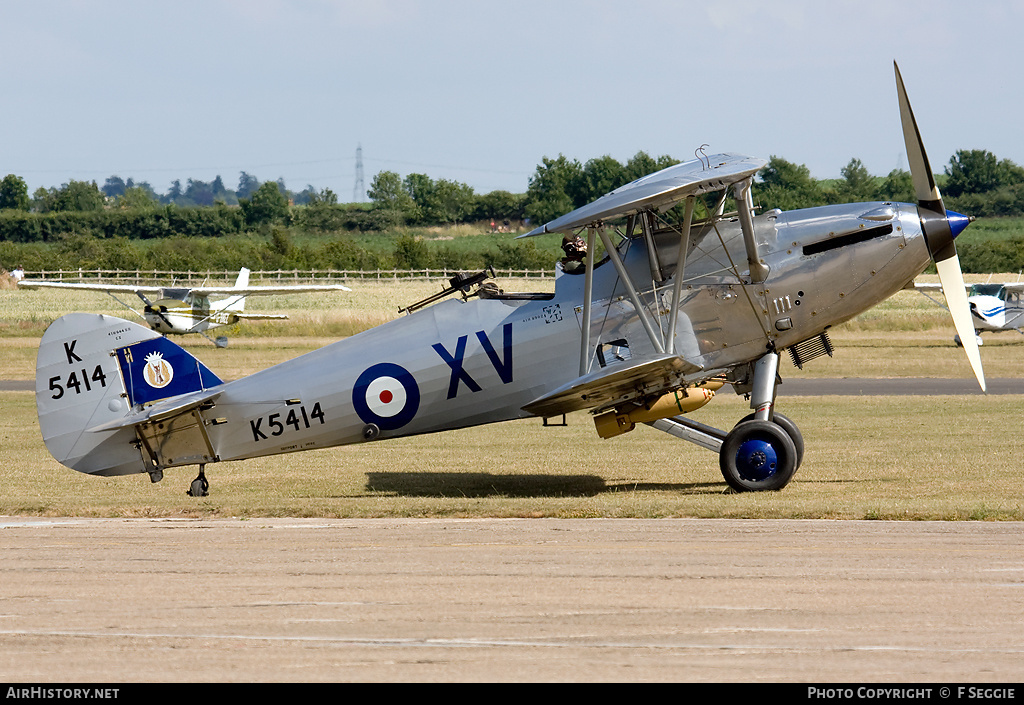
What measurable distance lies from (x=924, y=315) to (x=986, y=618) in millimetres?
51420

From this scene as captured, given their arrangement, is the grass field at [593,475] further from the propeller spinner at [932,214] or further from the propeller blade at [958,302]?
the propeller spinner at [932,214]

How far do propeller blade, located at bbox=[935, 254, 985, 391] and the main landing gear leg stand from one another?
8.01 feet

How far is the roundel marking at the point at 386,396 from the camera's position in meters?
13.5

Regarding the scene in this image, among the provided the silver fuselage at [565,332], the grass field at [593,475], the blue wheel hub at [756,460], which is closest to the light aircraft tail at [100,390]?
the grass field at [593,475]

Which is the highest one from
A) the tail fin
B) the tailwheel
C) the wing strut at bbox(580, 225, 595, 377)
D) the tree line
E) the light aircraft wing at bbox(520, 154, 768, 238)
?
the tree line

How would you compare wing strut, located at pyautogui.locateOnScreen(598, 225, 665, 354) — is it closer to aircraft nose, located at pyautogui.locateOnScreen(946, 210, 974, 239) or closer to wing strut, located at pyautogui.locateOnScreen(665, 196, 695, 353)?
wing strut, located at pyautogui.locateOnScreen(665, 196, 695, 353)

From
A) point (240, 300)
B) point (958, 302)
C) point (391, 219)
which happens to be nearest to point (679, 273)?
point (958, 302)

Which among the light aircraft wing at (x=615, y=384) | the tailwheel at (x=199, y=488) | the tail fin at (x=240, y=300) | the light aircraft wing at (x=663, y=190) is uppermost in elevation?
the tail fin at (x=240, y=300)

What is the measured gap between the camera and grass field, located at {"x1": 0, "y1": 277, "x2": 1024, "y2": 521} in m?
12.3

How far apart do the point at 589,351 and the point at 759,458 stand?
7.44ft

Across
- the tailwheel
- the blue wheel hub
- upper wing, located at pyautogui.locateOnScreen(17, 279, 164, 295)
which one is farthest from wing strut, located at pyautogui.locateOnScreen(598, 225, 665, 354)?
upper wing, located at pyautogui.locateOnScreen(17, 279, 164, 295)

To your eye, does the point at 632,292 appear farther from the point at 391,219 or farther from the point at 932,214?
the point at 391,219

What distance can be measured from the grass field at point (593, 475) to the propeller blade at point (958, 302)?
5.30 ft

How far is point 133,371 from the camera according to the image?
13.8m
